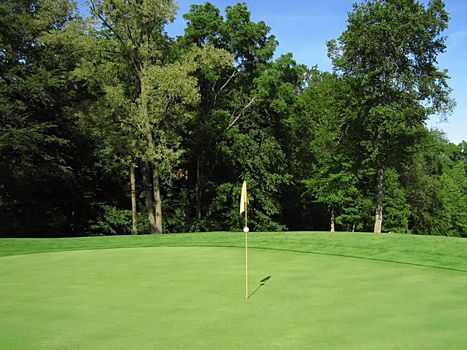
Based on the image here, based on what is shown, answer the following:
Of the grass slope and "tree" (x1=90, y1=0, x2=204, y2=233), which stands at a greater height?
"tree" (x1=90, y1=0, x2=204, y2=233)

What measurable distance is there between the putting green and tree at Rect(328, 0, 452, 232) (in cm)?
1835

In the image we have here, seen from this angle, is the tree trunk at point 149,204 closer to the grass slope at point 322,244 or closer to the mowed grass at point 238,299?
the grass slope at point 322,244

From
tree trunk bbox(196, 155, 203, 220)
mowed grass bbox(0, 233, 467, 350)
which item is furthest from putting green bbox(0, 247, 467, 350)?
tree trunk bbox(196, 155, 203, 220)

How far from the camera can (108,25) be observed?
24.1 metres

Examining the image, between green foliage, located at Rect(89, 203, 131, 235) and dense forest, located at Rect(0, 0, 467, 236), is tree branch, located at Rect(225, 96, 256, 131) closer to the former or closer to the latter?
dense forest, located at Rect(0, 0, 467, 236)

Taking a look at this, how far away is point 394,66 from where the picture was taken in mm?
27125

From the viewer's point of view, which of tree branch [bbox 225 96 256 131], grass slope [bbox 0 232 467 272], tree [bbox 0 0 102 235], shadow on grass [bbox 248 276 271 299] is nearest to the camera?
shadow on grass [bbox 248 276 271 299]

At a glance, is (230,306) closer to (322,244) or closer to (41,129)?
(322,244)

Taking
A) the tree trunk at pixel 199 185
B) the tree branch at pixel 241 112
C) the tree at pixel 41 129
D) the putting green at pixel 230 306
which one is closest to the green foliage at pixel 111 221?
the tree at pixel 41 129

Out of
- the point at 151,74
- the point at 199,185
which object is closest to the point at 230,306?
the point at 151,74

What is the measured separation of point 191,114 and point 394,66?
13.1 meters

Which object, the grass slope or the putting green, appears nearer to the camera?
the putting green

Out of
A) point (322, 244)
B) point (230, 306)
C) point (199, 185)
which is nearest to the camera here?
point (230, 306)

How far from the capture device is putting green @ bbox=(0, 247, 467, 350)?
497cm
